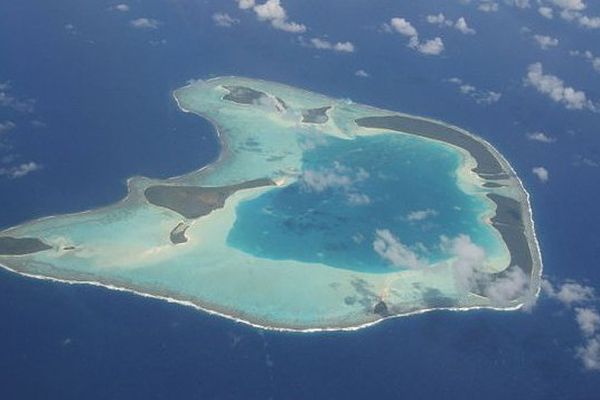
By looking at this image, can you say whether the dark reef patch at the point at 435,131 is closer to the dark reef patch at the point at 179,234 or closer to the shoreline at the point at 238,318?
the shoreline at the point at 238,318

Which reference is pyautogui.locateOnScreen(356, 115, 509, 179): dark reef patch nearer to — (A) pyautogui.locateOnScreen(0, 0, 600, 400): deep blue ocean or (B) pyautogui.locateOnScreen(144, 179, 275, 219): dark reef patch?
(A) pyautogui.locateOnScreen(0, 0, 600, 400): deep blue ocean

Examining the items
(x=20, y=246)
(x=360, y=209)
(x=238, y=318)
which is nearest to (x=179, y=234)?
(x=238, y=318)

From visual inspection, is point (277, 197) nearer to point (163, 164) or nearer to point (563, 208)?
point (163, 164)

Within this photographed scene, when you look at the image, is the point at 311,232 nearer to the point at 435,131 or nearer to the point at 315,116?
the point at 315,116

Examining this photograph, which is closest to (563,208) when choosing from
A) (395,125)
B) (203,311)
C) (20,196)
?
(395,125)

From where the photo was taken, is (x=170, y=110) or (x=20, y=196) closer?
(x=20, y=196)

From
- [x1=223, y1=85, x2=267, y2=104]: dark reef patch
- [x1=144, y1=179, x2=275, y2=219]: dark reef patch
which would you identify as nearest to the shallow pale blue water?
[x1=144, y1=179, x2=275, y2=219]: dark reef patch
